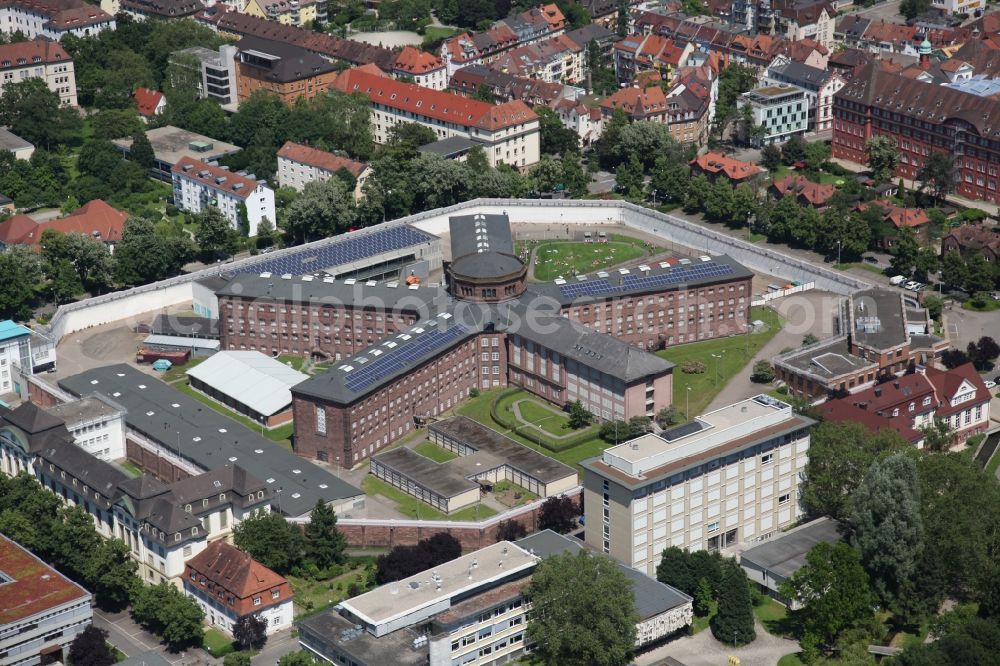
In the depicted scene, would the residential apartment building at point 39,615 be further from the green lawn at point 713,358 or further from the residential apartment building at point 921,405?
the residential apartment building at point 921,405

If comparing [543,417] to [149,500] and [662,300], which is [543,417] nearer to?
[662,300]

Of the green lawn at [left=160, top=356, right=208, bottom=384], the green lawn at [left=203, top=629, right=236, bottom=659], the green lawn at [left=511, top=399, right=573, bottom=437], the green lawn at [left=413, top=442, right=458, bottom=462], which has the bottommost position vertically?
the green lawn at [left=203, top=629, right=236, bottom=659]

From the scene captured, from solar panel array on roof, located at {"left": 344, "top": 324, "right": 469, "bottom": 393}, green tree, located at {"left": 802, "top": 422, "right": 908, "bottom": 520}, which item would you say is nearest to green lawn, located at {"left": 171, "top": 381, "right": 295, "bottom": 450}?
solar panel array on roof, located at {"left": 344, "top": 324, "right": 469, "bottom": 393}

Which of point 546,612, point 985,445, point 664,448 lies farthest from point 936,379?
point 546,612

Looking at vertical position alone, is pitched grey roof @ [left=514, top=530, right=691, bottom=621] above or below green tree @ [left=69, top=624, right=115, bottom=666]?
above

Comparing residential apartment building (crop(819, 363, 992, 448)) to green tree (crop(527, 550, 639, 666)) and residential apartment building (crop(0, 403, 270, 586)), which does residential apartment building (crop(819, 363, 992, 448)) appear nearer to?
green tree (crop(527, 550, 639, 666))

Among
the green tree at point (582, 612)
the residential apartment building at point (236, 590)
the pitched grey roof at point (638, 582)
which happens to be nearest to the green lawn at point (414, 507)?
the pitched grey roof at point (638, 582)
